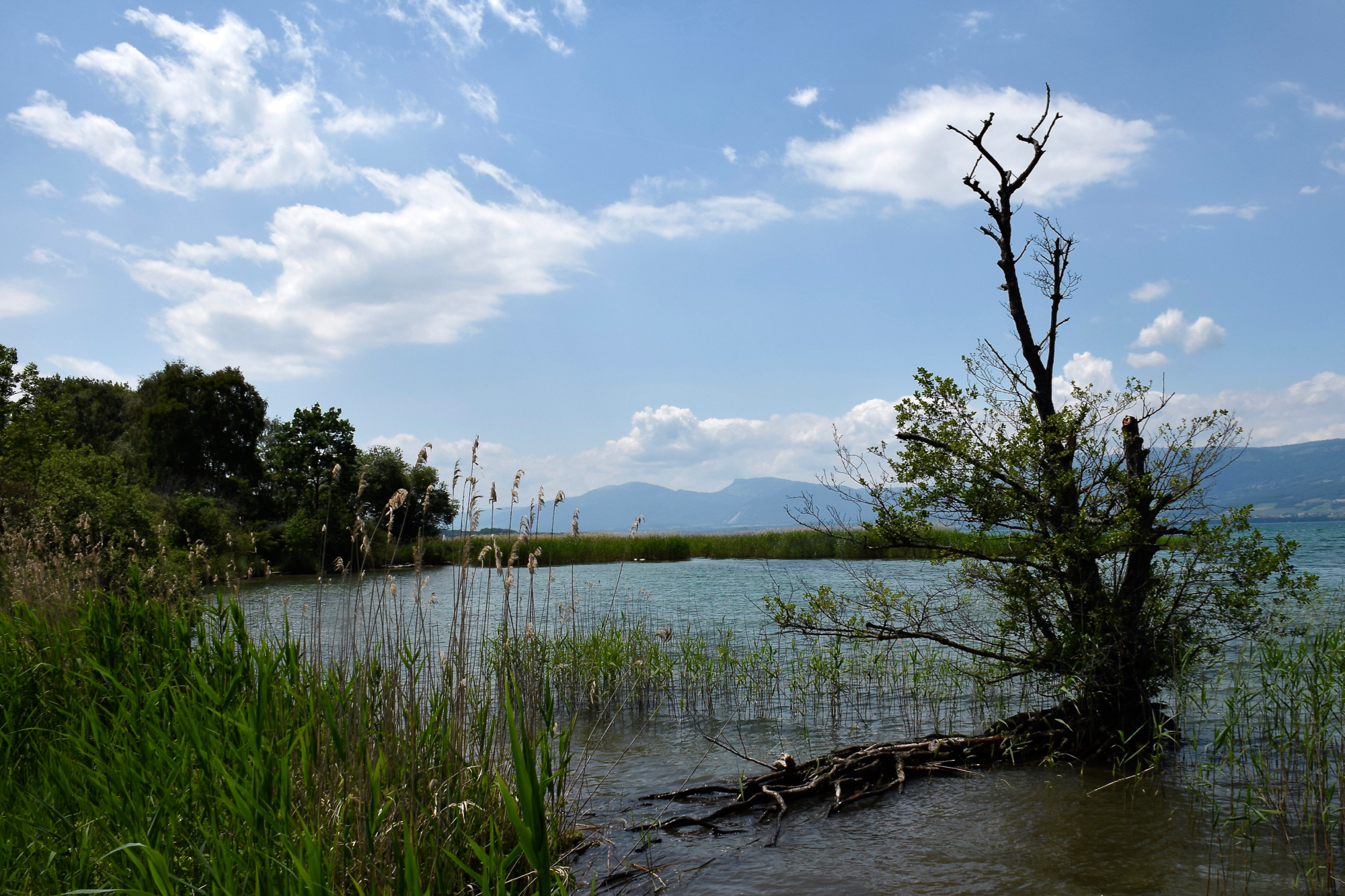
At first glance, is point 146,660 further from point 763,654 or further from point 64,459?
point 64,459

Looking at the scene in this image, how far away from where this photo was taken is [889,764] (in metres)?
6.72

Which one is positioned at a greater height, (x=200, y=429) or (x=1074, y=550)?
(x=200, y=429)

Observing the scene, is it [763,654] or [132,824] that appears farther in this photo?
[763,654]

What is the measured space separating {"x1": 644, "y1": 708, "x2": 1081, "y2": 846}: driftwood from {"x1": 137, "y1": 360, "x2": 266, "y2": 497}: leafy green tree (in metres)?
41.1

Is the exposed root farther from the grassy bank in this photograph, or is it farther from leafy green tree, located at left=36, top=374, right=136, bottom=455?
leafy green tree, located at left=36, top=374, right=136, bottom=455

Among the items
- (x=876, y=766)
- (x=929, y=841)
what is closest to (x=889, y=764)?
(x=876, y=766)

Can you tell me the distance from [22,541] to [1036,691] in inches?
481

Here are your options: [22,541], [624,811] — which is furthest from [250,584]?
[624,811]

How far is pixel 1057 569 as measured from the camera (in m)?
6.98

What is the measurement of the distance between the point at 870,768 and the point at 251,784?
5009mm

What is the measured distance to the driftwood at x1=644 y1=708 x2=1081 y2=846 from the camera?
6066 mm

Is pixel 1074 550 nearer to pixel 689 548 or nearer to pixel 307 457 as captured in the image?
pixel 689 548

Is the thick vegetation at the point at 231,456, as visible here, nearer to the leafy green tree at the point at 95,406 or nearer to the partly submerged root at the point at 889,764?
the leafy green tree at the point at 95,406

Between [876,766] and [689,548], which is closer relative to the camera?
[876,766]
